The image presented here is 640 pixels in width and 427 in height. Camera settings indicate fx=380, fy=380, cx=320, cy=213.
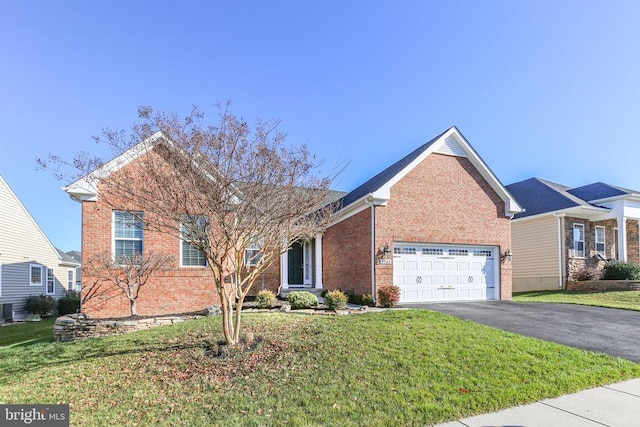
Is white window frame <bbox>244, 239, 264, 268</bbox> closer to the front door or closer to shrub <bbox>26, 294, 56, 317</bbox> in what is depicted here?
the front door

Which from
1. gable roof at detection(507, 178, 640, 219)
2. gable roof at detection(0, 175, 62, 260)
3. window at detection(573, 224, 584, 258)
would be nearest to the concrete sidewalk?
gable roof at detection(507, 178, 640, 219)

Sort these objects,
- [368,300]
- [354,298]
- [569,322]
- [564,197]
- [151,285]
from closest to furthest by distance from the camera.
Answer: [569,322] < [151,285] < [368,300] < [354,298] < [564,197]

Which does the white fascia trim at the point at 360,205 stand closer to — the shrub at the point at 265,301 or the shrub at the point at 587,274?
the shrub at the point at 265,301

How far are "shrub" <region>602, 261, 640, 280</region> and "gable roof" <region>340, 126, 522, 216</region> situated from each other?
24.1 ft

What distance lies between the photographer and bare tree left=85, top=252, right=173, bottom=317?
11.6 metres

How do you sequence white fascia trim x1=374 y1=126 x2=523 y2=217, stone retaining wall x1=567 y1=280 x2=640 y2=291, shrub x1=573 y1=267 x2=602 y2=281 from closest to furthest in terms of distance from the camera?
white fascia trim x1=374 y1=126 x2=523 y2=217
stone retaining wall x1=567 y1=280 x2=640 y2=291
shrub x1=573 y1=267 x2=602 y2=281

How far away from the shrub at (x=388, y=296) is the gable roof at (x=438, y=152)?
3088 mm

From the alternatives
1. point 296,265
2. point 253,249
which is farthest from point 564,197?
point 253,249

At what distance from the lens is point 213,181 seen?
6.58 m

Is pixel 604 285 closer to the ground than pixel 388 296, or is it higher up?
closer to the ground

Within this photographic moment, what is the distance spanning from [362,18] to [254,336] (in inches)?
401

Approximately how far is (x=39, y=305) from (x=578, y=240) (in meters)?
28.8

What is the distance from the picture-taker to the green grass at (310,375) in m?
4.93

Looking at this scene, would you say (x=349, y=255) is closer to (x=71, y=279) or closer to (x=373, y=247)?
(x=373, y=247)
